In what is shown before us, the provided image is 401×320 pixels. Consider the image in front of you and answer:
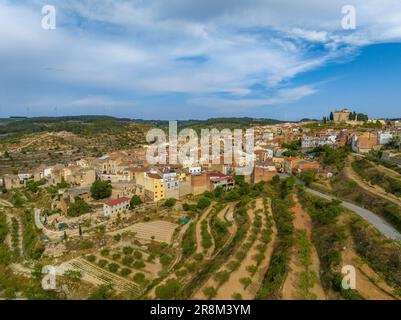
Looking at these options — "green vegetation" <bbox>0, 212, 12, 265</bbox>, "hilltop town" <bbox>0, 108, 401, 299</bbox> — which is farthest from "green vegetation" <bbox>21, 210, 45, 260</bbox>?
"green vegetation" <bbox>0, 212, 12, 265</bbox>

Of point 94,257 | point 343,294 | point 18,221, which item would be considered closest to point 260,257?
point 343,294

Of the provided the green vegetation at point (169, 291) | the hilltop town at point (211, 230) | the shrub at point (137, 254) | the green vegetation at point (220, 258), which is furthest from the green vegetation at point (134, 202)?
the green vegetation at point (169, 291)

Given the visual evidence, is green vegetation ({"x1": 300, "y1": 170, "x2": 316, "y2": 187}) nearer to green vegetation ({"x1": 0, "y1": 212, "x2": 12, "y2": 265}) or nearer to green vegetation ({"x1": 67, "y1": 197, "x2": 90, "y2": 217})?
green vegetation ({"x1": 67, "y1": 197, "x2": 90, "y2": 217})

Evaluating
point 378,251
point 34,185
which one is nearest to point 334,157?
point 378,251

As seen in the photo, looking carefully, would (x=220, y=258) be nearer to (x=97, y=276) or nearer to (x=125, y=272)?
(x=125, y=272)

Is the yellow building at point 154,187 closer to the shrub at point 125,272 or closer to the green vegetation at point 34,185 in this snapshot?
the shrub at point 125,272
